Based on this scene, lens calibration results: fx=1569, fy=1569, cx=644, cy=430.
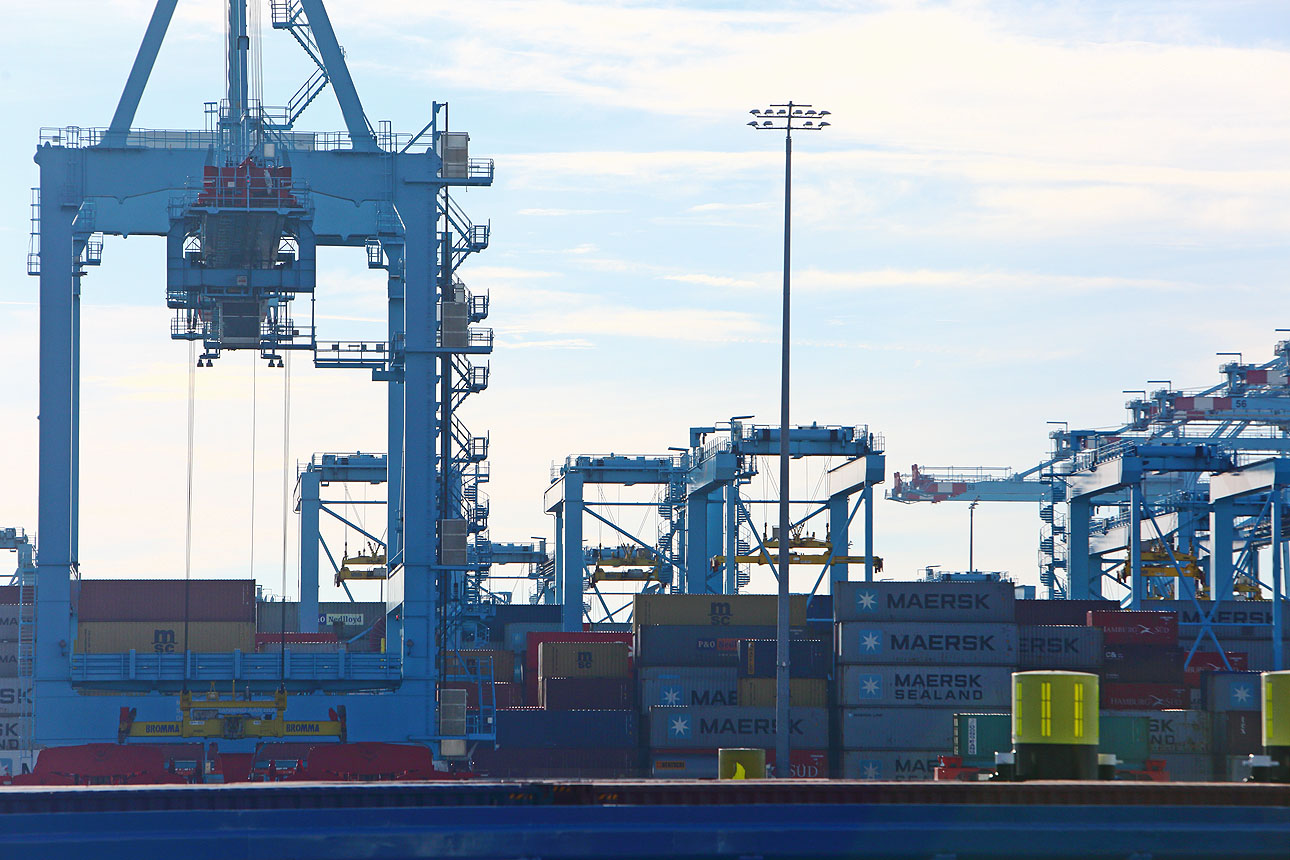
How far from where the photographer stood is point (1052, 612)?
184 ft

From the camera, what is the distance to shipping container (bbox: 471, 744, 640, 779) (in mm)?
45500

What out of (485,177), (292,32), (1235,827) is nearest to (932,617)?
(485,177)

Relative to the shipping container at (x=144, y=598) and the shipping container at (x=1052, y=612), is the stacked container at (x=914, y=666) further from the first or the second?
the shipping container at (x=144, y=598)

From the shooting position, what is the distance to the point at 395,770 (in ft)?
138

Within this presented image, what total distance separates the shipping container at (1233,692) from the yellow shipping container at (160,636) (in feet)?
93.7

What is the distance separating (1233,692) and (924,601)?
29.3ft

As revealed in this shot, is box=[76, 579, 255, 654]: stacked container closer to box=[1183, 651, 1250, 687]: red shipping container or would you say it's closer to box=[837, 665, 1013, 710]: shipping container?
box=[837, 665, 1013, 710]: shipping container

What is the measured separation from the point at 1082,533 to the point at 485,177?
36428 mm

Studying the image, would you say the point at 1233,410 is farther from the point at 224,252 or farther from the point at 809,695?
the point at 224,252

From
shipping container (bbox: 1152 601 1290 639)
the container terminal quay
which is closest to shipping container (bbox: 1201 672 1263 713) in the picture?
the container terminal quay

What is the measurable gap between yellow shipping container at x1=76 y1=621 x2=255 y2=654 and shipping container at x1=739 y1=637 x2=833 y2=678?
15.3 meters

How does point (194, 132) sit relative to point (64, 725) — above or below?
above

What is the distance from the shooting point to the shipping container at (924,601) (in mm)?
45562

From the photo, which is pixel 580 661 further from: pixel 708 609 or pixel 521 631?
pixel 521 631
